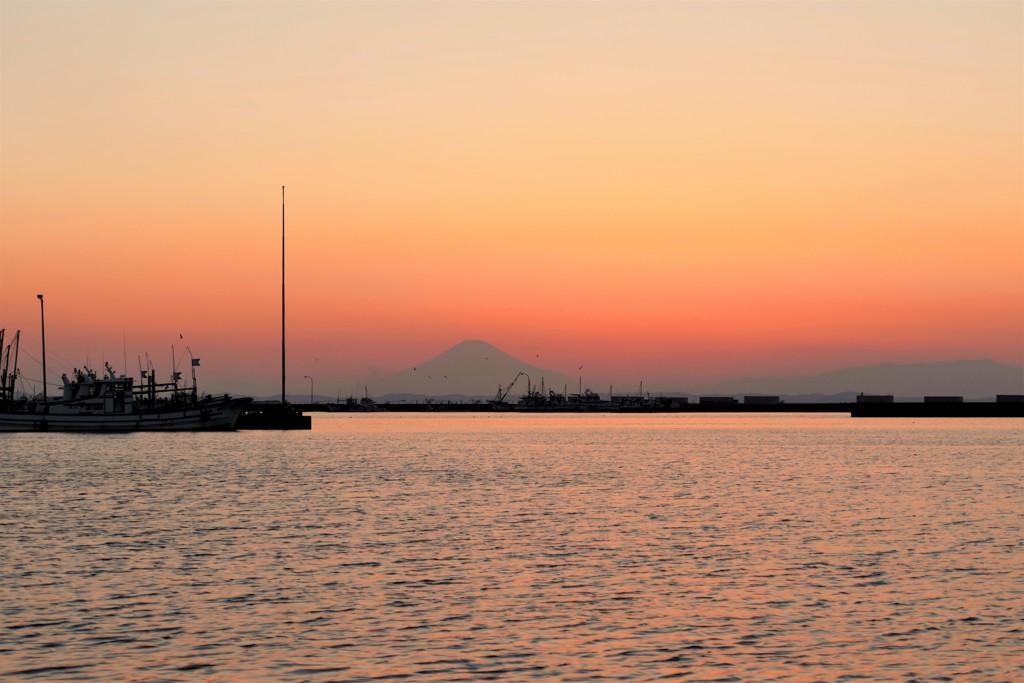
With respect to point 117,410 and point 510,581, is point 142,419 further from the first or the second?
point 510,581

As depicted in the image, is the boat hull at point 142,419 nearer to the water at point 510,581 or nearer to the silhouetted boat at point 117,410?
the silhouetted boat at point 117,410

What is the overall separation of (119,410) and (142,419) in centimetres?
398

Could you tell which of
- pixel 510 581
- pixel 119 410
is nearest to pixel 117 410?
pixel 119 410

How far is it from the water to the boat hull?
74187mm

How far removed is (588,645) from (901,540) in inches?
963

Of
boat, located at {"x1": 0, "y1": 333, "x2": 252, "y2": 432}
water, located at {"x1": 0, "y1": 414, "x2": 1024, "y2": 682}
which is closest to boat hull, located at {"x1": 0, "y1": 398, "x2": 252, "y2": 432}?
boat, located at {"x1": 0, "y1": 333, "x2": 252, "y2": 432}

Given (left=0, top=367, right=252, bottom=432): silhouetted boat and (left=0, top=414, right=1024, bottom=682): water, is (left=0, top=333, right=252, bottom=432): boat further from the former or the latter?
(left=0, top=414, right=1024, bottom=682): water

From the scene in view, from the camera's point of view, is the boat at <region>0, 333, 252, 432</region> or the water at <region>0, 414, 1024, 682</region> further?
the boat at <region>0, 333, 252, 432</region>

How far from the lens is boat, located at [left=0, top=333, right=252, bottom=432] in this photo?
490 feet

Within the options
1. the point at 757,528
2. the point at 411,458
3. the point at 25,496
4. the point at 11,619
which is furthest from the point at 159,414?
the point at 11,619

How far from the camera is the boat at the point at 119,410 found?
490 feet

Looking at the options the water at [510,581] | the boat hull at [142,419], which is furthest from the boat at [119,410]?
the water at [510,581]

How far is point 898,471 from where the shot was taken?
95375 millimetres

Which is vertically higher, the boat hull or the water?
the boat hull
